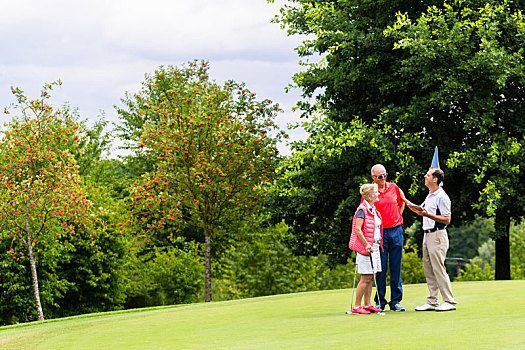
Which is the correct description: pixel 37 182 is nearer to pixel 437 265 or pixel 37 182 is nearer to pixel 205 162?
pixel 205 162

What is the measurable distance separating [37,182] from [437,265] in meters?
17.3

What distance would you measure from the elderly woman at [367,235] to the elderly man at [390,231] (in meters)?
0.21

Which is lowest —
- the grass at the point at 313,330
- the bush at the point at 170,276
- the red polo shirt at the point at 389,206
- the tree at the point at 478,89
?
the bush at the point at 170,276

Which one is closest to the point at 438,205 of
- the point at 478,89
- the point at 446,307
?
the point at 446,307

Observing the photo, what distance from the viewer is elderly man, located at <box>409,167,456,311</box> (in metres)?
9.80

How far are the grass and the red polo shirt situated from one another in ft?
4.73

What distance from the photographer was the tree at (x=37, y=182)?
928 inches

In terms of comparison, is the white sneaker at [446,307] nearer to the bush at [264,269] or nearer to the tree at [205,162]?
the tree at [205,162]

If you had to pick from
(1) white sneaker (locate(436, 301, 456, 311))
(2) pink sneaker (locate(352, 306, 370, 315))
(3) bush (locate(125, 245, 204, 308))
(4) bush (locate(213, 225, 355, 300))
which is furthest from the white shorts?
(3) bush (locate(125, 245, 204, 308))

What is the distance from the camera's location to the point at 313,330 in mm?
8789

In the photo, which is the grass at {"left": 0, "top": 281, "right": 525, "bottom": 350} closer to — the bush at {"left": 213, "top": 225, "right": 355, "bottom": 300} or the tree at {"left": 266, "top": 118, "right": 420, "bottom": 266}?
the tree at {"left": 266, "top": 118, "right": 420, "bottom": 266}

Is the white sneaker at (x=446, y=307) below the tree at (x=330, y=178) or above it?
below

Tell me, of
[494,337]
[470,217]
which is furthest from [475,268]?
[494,337]

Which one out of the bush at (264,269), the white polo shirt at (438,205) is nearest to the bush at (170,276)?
the bush at (264,269)
